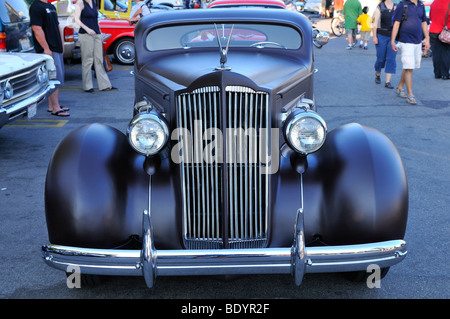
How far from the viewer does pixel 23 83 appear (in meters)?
6.62

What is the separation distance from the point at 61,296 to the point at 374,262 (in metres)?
1.95

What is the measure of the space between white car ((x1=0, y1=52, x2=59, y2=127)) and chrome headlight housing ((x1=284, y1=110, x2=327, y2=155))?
13.2 ft

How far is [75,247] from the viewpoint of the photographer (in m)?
2.97

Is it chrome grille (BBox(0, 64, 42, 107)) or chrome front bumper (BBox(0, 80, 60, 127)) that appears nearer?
chrome front bumper (BBox(0, 80, 60, 127))

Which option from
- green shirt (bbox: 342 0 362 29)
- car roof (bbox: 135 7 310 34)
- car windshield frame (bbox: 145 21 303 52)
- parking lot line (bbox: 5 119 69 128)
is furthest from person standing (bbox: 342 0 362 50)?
car windshield frame (bbox: 145 21 303 52)

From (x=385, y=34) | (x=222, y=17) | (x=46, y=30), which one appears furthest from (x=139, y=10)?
(x=222, y=17)

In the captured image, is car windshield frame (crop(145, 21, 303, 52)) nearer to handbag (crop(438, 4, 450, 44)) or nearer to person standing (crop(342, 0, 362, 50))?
handbag (crop(438, 4, 450, 44))

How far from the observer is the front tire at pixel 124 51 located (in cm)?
1363

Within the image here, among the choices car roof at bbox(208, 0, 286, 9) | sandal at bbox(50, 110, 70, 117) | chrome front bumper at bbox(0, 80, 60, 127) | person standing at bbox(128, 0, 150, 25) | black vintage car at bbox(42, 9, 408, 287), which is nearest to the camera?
black vintage car at bbox(42, 9, 408, 287)

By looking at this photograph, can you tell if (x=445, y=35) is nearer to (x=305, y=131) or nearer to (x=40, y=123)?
(x=40, y=123)

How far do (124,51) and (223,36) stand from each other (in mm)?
9677

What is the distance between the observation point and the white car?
6.14m

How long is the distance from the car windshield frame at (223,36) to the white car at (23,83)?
2326 millimetres

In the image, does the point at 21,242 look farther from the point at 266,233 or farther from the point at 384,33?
the point at 384,33
